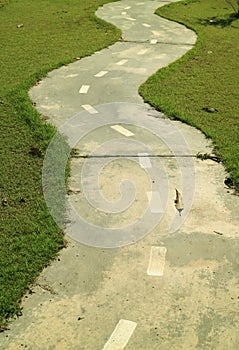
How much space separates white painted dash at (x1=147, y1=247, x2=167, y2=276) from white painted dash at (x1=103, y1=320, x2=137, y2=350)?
496mm

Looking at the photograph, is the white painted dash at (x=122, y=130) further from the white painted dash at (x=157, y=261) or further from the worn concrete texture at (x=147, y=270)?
the white painted dash at (x=157, y=261)

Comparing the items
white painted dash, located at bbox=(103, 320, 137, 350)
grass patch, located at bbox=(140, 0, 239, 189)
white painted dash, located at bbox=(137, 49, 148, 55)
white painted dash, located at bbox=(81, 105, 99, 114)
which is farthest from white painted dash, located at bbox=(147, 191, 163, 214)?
white painted dash, located at bbox=(137, 49, 148, 55)

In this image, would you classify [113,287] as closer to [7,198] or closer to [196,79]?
[7,198]

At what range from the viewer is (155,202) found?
398 centimetres

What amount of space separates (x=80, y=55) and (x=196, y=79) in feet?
8.33

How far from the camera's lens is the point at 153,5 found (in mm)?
13734

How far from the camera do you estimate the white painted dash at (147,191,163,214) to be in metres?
3.88

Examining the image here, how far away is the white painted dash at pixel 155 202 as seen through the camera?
388cm

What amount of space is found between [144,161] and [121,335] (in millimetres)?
2276

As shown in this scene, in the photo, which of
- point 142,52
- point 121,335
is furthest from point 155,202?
point 142,52

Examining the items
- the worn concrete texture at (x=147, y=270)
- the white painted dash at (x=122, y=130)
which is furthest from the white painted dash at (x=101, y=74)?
the white painted dash at (x=122, y=130)

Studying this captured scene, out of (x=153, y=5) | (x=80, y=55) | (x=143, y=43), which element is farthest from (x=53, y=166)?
(x=153, y=5)

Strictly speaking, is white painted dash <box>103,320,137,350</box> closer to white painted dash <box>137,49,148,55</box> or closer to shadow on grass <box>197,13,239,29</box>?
white painted dash <box>137,49,148,55</box>

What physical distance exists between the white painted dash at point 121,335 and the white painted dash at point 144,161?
6.75 ft
